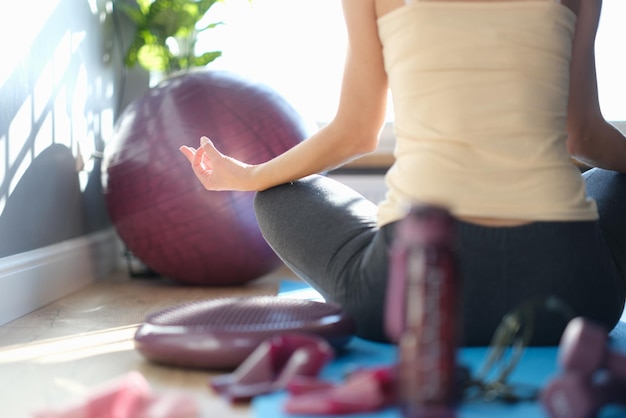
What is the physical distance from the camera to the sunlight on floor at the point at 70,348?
5.77ft

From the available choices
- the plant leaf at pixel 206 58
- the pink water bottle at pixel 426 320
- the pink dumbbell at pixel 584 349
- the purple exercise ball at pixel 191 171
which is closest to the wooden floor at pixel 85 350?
the purple exercise ball at pixel 191 171

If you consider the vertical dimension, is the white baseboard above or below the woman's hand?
below

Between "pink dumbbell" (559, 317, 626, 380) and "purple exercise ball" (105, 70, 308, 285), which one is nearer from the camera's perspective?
"pink dumbbell" (559, 317, 626, 380)

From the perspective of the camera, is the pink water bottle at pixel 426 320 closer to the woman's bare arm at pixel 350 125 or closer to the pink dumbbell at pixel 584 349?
the pink dumbbell at pixel 584 349

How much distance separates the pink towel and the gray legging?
1.85 feet

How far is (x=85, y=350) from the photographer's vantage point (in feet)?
6.01

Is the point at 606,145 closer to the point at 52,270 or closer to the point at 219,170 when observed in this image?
the point at 219,170

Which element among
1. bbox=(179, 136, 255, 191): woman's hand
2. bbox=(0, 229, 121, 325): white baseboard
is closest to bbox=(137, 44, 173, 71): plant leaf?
bbox=(0, 229, 121, 325): white baseboard

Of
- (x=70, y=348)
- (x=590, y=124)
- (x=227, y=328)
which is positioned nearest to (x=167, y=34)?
(x=70, y=348)

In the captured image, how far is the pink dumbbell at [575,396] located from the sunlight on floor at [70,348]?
1.01m

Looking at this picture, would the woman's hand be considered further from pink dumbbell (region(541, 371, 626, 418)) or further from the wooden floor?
pink dumbbell (region(541, 371, 626, 418))

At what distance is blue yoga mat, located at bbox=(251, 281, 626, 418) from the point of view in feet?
3.91

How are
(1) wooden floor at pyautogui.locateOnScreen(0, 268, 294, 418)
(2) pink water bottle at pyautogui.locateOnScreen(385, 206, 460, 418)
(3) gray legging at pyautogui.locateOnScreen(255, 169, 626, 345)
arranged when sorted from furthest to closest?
(3) gray legging at pyautogui.locateOnScreen(255, 169, 626, 345)
(1) wooden floor at pyautogui.locateOnScreen(0, 268, 294, 418)
(2) pink water bottle at pyautogui.locateOnScreen(385, 206, 460, 418)

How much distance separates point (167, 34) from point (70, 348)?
1643 mm
